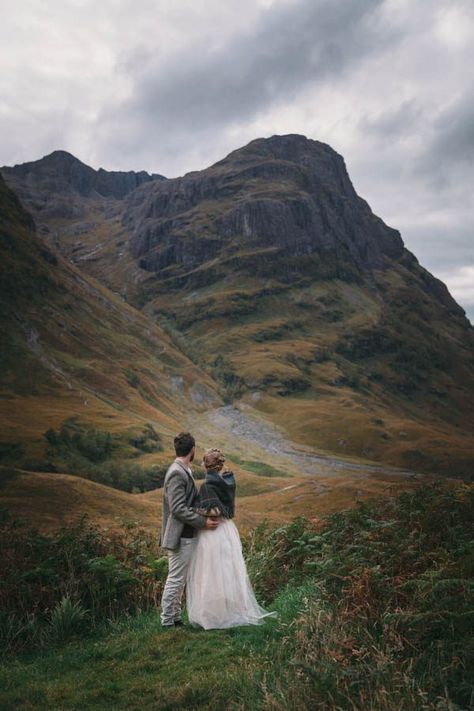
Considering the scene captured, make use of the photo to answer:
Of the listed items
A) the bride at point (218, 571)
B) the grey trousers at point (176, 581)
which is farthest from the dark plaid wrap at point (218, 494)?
the grey trousers at point (176, 581)

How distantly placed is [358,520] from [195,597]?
3.85 meters

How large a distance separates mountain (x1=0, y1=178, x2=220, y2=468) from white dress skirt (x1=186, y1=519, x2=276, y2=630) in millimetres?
55697

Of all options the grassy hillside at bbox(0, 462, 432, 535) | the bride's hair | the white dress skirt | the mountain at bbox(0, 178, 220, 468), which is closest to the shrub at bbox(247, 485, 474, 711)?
the white dress skirt

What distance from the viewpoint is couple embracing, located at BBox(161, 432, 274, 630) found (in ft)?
29.7

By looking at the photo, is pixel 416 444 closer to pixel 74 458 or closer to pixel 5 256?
pixel 74 458

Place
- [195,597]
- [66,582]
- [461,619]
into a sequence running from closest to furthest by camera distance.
Answer: [461,619] < [195,597] < [66,582]

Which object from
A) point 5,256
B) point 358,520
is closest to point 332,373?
point 5,256

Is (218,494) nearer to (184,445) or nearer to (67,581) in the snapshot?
(184,445)

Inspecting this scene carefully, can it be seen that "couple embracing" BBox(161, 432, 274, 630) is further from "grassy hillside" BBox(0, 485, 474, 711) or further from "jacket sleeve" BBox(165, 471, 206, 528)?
"grassy hillside" BBox(0, 485, 474, 711)

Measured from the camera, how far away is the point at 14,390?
88875 millimetres

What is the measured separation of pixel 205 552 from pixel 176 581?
2.65 ft

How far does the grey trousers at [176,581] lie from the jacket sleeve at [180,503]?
0.54m

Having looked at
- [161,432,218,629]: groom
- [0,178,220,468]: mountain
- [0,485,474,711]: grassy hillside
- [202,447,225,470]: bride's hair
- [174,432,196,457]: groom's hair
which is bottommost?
[0,485,474,711]: grassy hillside

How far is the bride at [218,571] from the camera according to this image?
905cm
